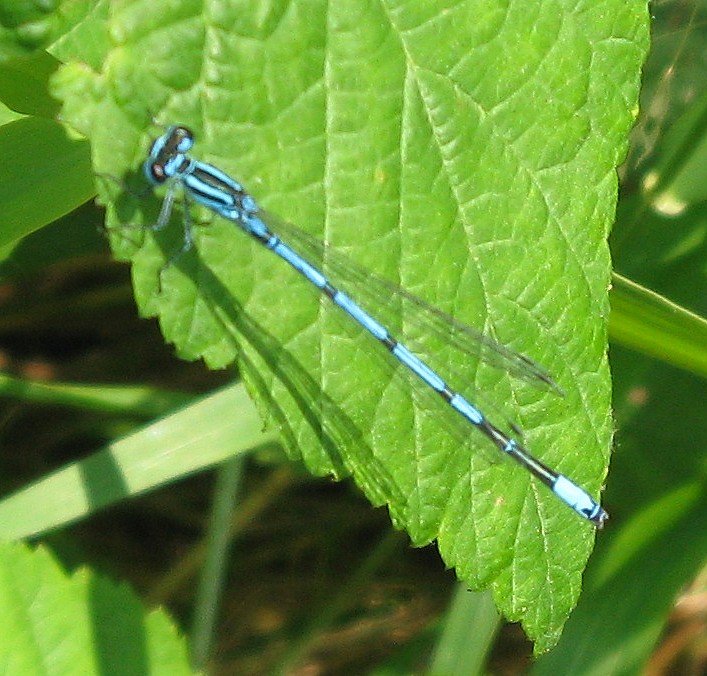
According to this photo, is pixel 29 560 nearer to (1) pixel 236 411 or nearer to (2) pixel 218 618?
(1) pixel 236 411

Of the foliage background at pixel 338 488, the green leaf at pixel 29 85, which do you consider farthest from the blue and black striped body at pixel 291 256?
the foliage background at pixel 338 488

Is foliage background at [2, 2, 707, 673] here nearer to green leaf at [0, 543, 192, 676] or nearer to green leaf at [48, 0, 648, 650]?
green leaf at [0, 543, 192, 676]

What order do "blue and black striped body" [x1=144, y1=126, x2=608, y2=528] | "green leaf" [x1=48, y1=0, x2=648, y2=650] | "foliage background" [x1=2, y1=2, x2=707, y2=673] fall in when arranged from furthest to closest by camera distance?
"foliage background" [x1=2, y1=2, x2=707, y2=673] < "blue and black striped body" [x1=144, y1=126, x2=608, y2=528] < "green leaf" [x1=48, y1=0, x2=648, y2=650]

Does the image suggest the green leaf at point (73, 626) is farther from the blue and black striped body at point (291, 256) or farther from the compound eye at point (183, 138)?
the compound eye at point (183, 138)

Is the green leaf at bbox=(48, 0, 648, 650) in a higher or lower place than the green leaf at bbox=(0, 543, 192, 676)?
higher

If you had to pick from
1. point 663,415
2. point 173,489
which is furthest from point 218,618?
point 663,415

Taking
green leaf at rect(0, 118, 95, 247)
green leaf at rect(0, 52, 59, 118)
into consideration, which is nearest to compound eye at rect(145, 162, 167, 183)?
green leaf at rect(0, 52, 59, 118)
